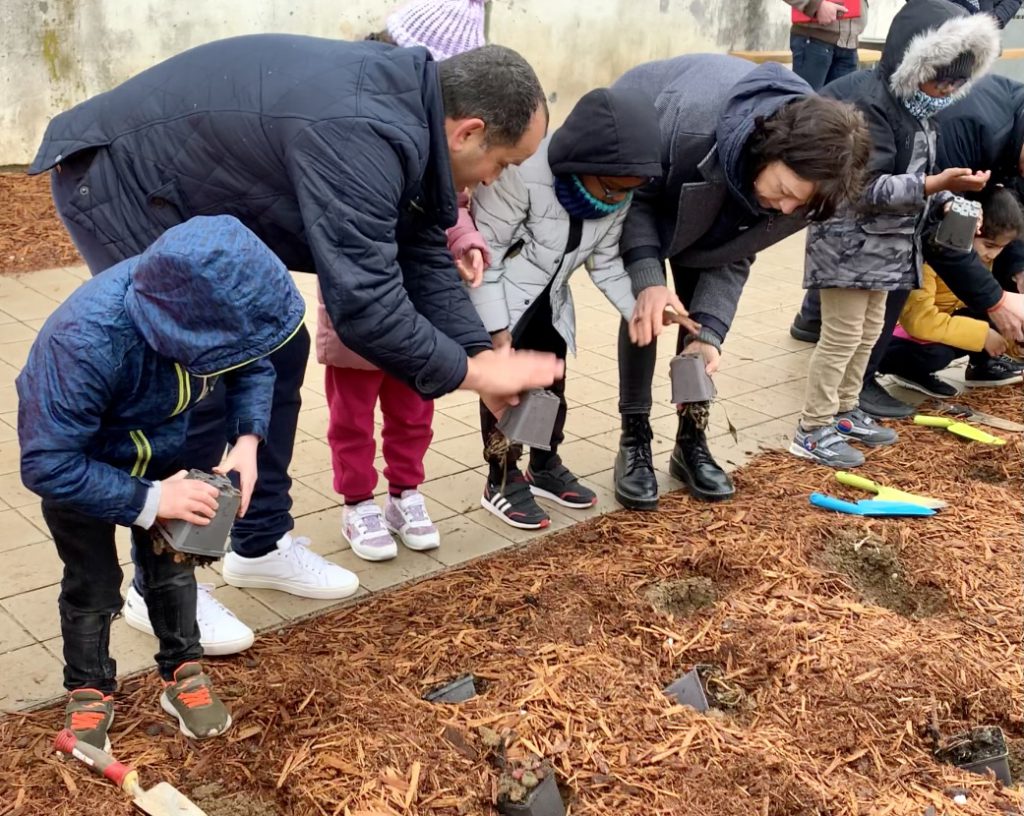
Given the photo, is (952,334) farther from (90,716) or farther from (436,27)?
(90,716)

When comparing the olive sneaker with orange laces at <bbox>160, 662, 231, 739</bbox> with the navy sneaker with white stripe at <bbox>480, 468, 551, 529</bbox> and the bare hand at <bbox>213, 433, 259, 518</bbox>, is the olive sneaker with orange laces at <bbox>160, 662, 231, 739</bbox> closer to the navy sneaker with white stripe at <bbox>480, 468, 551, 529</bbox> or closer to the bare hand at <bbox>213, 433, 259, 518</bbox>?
the bare hand at <bbox>213, 433, 259, 518</bbox>

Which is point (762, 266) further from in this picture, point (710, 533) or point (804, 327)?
point (710, 533)

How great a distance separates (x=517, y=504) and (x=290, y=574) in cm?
98

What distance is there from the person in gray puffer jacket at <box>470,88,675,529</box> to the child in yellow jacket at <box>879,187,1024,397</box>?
85.3 inches

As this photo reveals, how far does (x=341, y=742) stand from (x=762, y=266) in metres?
6.17

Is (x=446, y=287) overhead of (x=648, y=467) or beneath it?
overhead

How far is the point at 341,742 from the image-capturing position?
110 inches

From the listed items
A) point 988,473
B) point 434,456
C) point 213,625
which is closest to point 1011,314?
point 988,473

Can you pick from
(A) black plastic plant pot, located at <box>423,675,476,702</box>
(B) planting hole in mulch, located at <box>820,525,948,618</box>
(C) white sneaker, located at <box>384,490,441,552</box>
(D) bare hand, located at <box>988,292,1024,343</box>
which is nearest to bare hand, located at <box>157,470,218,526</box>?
(A) black plastic plant pot, located at <box>423,675,476,702</box>

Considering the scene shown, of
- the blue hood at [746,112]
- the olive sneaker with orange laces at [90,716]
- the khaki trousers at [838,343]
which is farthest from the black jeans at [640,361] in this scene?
the olive sneaker with orange laces at [90,716]

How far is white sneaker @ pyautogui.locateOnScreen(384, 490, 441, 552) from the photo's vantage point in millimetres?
3975

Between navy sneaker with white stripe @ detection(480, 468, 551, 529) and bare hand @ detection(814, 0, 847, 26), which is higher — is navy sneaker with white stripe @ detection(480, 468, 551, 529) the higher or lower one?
the lower one

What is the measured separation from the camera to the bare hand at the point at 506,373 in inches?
125

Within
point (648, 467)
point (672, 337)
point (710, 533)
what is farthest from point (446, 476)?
point (672, 337)
